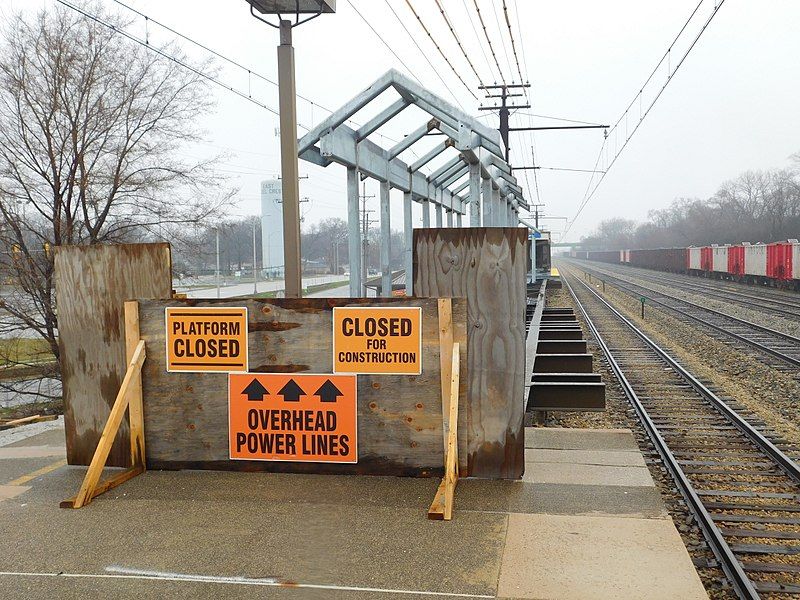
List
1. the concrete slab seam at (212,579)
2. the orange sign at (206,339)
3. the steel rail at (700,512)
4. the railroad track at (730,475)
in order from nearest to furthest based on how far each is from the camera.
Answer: the concrete slab seam at (212,579) < the steel rail at (700,512) < the railroad track at (730,475) < the orange sign at (206,339)

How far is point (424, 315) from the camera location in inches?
215

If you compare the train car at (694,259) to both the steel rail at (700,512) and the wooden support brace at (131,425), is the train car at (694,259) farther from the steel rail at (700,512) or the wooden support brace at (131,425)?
the wooden support brace at (131,425)

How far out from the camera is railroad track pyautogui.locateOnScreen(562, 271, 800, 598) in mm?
5047

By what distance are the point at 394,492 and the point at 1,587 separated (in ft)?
8.06

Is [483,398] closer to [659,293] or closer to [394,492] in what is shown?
[394,492]

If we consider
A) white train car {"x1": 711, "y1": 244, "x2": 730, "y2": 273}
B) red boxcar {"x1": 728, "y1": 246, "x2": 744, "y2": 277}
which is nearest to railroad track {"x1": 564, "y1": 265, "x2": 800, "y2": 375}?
red boxcar {"x1": 728, "y1": 246, "x2": 744, "y2": 277}

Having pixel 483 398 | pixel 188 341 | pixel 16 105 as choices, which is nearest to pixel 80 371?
pixel 188 341

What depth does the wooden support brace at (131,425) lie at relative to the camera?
5.18 m

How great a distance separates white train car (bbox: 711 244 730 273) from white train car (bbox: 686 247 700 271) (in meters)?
4.34

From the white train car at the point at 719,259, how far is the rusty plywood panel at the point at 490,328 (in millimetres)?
50164

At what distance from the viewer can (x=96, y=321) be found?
5.95 m

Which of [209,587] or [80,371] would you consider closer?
[209,587]

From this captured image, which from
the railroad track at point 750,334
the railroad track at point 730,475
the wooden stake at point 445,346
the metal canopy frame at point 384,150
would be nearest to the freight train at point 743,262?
the railroad track at point 750,334

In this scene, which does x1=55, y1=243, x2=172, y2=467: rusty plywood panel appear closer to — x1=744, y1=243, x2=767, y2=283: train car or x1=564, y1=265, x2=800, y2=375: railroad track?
x1=564, y1=265, x2=800, y2=375: railroad track
